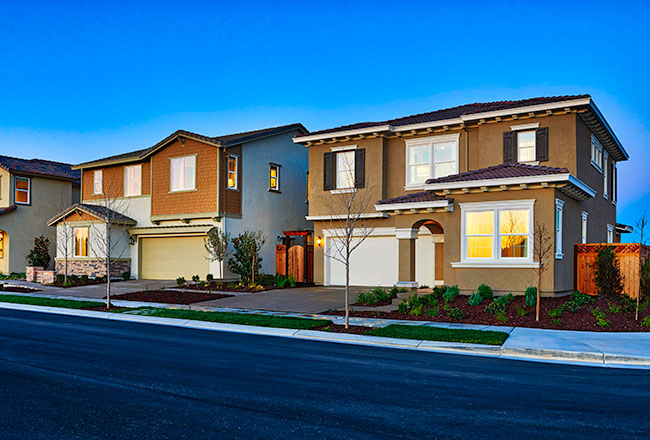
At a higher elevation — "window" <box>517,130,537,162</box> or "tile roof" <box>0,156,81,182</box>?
"tile roof" <box>0,156,81,182</box>

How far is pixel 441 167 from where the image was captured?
22.9 meters

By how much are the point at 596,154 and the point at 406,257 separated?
9997 mm

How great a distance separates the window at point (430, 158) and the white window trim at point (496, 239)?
4.03 metres

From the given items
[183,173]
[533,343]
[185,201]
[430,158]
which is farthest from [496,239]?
[183,173]

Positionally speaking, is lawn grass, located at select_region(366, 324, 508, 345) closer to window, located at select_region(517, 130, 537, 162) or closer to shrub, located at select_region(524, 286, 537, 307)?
shrub, located at select_region(524, 286, 537, 307)

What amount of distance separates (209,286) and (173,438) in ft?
62.8

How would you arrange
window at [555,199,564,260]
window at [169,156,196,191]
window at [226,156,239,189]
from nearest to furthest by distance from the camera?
window at [555,199,564,260] → window at [226,156,239,189] → window at [169,156,196,191]

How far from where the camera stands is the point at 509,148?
68.6ft

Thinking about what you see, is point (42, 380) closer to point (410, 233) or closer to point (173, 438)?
point (173, 438)

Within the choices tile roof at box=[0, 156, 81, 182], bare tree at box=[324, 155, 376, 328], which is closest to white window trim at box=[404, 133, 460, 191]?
bare tree at box=[324, 155, 376, 328]

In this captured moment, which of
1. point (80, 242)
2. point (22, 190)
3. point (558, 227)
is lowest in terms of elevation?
point (80, 242)

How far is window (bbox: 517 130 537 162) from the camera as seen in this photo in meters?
20.8

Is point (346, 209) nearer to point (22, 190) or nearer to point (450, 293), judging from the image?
point (450, 293)

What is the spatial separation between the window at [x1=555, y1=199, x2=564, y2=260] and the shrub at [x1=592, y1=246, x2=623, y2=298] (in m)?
1.22
